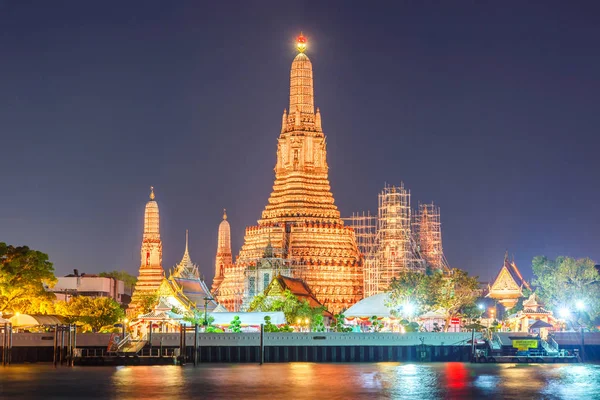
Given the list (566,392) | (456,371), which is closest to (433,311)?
(456,371)

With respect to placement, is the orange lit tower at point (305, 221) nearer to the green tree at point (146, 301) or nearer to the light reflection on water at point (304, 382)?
the green tree at point (146, 301)

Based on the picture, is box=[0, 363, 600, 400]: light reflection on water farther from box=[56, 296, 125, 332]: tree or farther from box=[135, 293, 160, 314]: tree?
box=[135, 293, 160, 314]: tree

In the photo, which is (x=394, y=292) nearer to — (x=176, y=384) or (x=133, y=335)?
(x=133, y=335)

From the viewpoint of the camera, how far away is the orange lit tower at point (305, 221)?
143625 millimetres

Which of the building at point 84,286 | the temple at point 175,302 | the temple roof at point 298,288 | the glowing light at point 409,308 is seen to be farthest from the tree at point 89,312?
the building at point 84,286

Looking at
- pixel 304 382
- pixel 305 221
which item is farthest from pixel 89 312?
pixel 304 382

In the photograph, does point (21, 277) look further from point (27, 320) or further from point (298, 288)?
point (298, 288)

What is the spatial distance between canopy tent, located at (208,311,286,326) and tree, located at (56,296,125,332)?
11.1 meters

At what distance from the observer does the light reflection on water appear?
280 ft

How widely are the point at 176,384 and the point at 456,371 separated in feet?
76.2

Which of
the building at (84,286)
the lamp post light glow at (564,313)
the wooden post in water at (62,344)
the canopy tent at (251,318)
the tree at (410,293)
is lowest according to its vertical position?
the wooden post in water at (62,344)

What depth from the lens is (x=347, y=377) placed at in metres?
96.4

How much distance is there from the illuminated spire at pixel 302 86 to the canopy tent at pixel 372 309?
93.9 feet

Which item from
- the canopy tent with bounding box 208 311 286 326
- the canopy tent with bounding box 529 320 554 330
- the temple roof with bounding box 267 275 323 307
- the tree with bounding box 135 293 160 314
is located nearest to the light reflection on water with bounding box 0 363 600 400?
the canopy tent with bounding box 529 320 554 330
